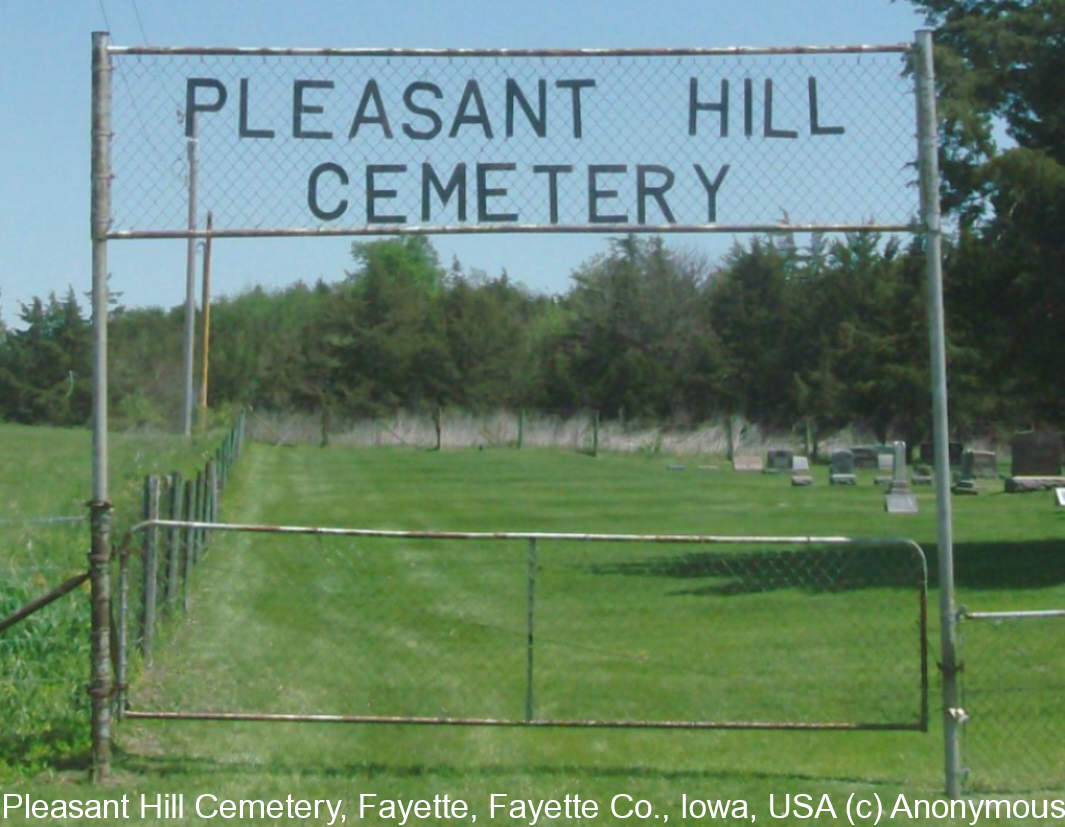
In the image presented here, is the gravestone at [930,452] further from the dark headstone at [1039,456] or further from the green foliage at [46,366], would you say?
the green foliage at [46,366]

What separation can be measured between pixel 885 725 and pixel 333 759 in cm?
285

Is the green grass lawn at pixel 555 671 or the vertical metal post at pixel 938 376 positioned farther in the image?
the green grass lawn at pixel 555 671

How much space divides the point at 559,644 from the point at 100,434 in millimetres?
5447

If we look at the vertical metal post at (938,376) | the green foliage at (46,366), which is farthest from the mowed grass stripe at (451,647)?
the green foliage at (46,366)

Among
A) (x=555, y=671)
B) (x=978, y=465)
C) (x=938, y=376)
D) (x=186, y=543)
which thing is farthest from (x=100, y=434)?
(x=978, y=465)

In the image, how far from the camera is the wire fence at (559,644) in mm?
9250

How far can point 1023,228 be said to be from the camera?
1969cm

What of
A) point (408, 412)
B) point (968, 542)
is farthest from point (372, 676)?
point (408, 412)

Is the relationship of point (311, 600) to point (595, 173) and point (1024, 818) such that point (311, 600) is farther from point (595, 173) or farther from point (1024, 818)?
point (1024, 818)

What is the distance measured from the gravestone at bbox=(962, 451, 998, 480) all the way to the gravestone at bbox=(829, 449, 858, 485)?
2.87 meters

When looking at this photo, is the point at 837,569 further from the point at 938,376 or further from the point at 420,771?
the point at 420,771

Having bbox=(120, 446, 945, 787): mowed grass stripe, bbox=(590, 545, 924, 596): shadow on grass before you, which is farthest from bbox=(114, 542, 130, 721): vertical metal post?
bbox=(590, 545, 924, 596): shadow on grass

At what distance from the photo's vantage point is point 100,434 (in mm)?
7949

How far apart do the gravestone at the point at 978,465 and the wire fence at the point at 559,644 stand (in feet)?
80.1
